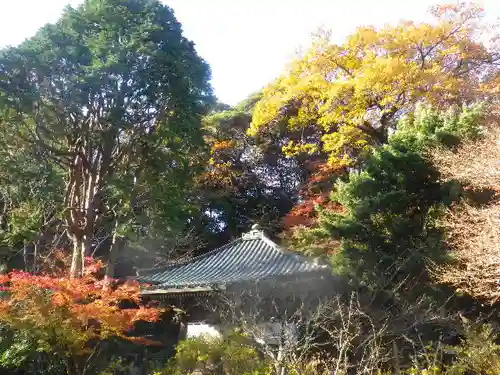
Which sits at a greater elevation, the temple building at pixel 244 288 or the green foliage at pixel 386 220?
the green foliage at pixel 386 220

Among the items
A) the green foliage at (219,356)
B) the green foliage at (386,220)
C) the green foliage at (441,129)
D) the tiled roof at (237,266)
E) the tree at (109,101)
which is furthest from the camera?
the tree at (109,101)

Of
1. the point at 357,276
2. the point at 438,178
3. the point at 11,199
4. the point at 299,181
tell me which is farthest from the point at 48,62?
the point at 299,181

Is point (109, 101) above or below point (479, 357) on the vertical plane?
above

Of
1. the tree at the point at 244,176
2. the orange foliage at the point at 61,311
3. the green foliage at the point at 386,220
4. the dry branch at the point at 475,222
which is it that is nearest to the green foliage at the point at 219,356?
the orange foliage at the point at 61,311

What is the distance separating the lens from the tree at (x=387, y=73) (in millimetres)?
14422

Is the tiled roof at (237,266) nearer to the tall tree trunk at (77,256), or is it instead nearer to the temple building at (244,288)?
the temple building at (244,288)

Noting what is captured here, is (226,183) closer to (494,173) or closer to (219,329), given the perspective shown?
(219,329)

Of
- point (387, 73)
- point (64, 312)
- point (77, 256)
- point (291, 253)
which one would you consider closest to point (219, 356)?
point (64, 312)

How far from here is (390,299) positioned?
10.2m

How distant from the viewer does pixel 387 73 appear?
14.1 meters

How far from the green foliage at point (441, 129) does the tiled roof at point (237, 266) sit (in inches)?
158

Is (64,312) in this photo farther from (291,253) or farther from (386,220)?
(386,220)

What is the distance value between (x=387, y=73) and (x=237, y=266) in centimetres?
762

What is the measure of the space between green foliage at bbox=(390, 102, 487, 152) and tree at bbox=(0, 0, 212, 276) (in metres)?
5.79
